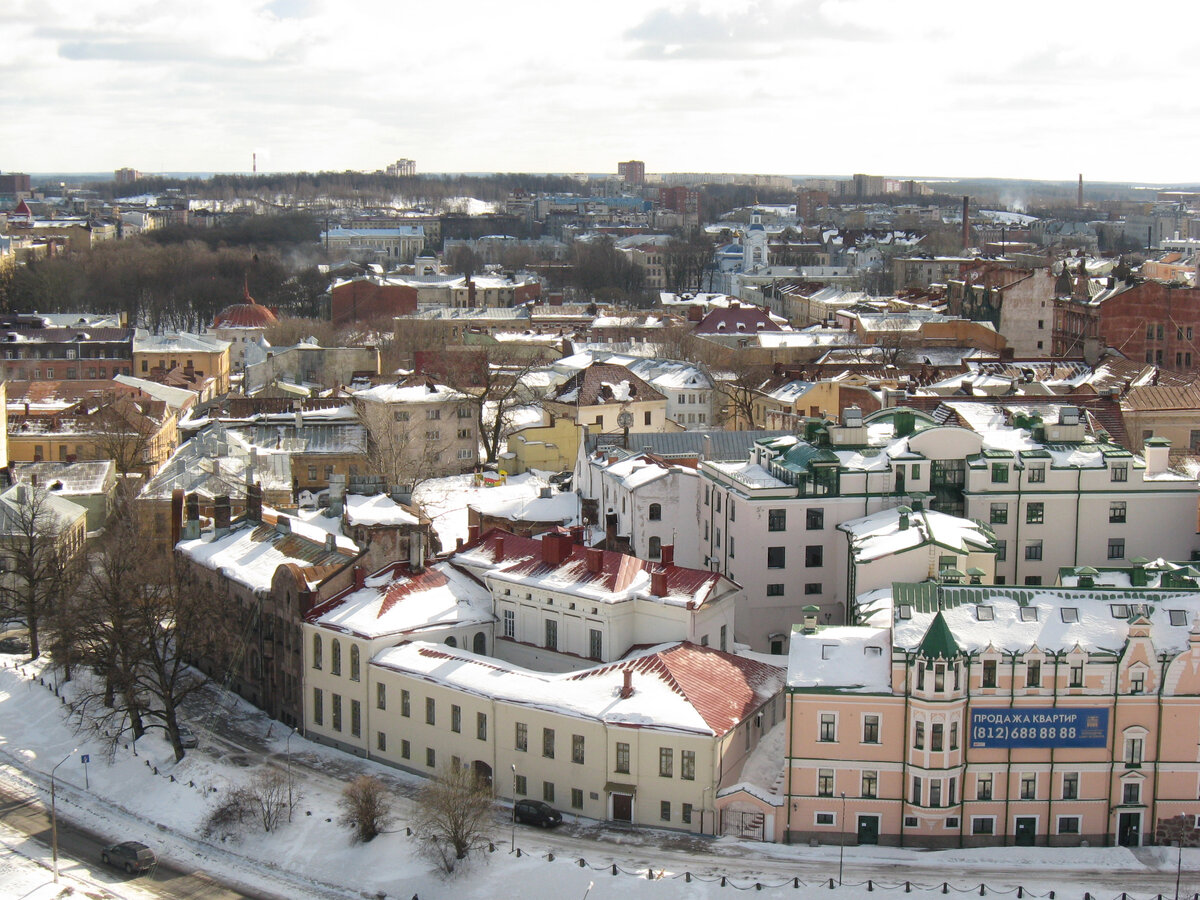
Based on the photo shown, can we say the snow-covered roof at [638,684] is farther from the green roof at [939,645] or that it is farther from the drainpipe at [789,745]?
the green roof at [939,645]

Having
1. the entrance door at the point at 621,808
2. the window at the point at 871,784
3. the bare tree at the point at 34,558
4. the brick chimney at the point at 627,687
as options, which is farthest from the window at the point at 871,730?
the bare tree at the point at 34,558

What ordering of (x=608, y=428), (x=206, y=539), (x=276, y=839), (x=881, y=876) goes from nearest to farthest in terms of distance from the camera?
(x=881, y=876) → (x=276, y=839) → (x=206, y=539) → (x=608, y=428)

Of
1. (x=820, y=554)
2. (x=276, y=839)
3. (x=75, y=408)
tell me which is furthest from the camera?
(x=75, y=408)

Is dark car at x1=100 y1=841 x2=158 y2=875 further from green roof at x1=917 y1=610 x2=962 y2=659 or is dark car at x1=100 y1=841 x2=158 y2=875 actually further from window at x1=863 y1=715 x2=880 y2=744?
green roof at x1=917 y1=610 x2=962 y2=659

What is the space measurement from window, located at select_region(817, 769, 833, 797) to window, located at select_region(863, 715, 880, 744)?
1350 mm

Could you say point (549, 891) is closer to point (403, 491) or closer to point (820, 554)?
point (820, 554)

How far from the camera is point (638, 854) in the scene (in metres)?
41.5

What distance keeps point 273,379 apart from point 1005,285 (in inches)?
2069

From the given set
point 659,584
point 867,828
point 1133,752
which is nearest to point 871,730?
point 867,828

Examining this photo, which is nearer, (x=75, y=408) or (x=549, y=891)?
(x=549, y=891)

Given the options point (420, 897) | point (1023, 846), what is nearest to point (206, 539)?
point (420, 897)

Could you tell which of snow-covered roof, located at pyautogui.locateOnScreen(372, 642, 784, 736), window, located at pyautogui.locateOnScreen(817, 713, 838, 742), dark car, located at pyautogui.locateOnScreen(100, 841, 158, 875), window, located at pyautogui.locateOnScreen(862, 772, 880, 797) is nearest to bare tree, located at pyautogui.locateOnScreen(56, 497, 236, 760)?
dark car, located at pyautogui.locateOnScreen(100, 841, 158, 875)

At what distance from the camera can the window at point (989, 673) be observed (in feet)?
134

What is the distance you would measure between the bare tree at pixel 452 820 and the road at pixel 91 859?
514 centimetres
